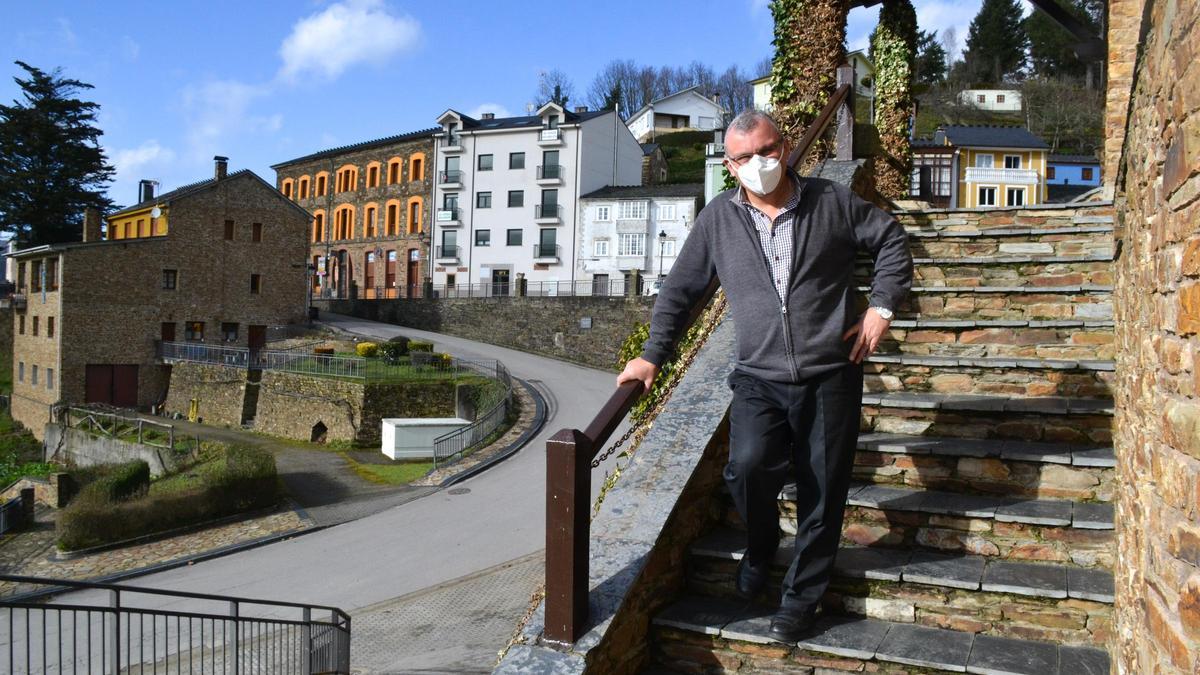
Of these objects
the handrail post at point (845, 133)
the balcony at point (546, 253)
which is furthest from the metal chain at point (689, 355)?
the balcony at point (546, 253)

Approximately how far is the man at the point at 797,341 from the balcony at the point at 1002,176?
44345 millimetres

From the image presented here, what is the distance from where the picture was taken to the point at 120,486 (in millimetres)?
20906

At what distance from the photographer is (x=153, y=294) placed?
36.1 metres

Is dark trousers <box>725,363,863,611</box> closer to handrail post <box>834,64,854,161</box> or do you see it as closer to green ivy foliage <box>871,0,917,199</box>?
handrail post <box>834,64,854,161</box>

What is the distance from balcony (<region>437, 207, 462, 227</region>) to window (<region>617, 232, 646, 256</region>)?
9.83m

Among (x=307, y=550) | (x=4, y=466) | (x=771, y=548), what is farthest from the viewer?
(x=4, y=466)

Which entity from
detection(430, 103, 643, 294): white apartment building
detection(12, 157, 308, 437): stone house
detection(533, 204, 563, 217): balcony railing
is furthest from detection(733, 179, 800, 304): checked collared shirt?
detection(533, 204, 563, 217): balcony railing

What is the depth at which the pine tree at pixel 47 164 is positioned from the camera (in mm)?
45188

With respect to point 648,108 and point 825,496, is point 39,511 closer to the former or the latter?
point 825,496

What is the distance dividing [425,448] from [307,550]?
7706mm

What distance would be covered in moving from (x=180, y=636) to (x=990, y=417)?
10882 mm

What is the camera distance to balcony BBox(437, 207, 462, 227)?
47344 millimetres

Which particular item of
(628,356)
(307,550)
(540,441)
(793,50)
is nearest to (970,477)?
(628,356)

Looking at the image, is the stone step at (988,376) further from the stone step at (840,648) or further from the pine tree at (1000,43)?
the pine tree at (1000,43)
